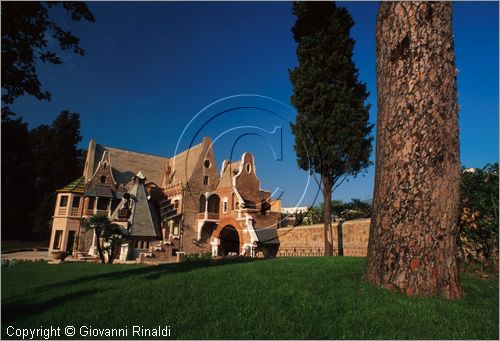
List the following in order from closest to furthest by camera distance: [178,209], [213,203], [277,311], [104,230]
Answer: [277,311]
[104,230]
[178,209]
[213,203]

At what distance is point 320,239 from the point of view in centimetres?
2400

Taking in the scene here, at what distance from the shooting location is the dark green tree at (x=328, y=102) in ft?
66.6

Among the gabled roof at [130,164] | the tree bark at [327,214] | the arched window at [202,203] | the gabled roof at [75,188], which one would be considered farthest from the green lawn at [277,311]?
the gabled roof at [130,164]

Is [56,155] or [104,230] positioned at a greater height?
[56,155]

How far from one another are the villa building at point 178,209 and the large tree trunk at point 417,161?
24.7 meters

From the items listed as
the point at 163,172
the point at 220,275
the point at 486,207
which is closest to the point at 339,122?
the point at 486,207

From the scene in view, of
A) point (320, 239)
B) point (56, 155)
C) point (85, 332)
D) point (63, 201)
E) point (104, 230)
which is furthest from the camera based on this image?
point (56, 155)

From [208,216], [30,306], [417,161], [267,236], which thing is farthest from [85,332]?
[208,216]

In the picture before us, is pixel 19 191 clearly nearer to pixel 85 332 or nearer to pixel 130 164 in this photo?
pixel 130 164

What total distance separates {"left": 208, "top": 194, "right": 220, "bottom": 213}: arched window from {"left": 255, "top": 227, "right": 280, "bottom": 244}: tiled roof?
26.4ft

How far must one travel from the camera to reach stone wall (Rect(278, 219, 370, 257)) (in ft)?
65.3

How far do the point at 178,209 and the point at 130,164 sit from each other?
39.7 feet

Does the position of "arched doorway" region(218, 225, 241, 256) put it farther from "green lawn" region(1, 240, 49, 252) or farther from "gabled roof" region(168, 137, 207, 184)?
"green lawn" region(1, 240, 49, 252)

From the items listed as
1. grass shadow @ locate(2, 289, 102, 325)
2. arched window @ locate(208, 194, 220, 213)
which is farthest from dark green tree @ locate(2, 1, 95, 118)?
arched window @ locate(208, 194, 220, 213)
